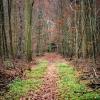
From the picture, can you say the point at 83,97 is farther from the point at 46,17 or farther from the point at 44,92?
the point at 46,17

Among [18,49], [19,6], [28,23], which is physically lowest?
[18,49]

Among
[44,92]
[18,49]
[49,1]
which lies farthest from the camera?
[49,1]

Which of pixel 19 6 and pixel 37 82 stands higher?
pixel 19 6

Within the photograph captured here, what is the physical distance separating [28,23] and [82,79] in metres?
12.6

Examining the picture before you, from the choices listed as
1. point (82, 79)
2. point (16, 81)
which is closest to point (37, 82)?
point (16, 81)

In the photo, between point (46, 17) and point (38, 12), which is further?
point (46, 17)

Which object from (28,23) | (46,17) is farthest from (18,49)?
(46,17)

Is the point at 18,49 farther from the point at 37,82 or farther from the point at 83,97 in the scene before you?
the point at 83,97

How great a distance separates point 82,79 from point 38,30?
130ft

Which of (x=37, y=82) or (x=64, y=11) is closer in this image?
(x=37, y=82)

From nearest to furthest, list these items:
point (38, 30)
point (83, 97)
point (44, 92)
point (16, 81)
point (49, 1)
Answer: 1. point (83, 97)
2. point (44, 92)
3. point (16, 81)
4. point (49, 1)
5. point (38, 30)

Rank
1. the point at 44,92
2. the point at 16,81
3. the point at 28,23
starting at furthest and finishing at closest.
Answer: the point at 28,23 < the point at 16,81 < the point at 44,92

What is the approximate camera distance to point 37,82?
44.1 ft

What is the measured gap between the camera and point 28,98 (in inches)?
389
